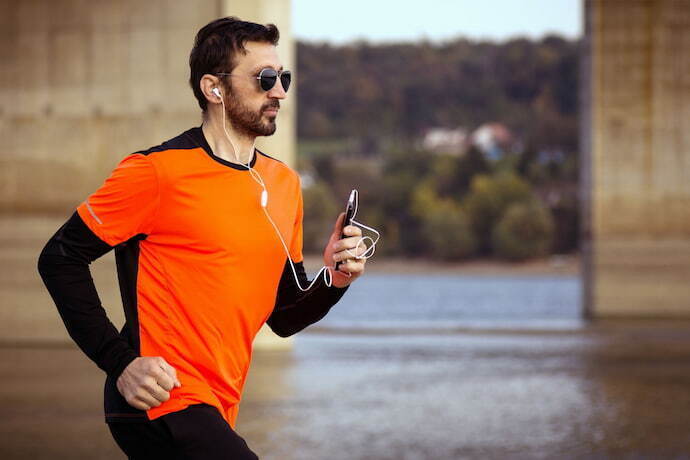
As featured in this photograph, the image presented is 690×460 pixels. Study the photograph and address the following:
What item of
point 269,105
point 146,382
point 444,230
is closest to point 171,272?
point 146,382

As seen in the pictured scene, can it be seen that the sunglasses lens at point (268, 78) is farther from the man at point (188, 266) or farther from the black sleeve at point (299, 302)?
the black sleeve at point (299, 302)

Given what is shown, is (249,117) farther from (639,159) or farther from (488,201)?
(488,201)

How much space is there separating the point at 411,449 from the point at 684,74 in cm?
1563

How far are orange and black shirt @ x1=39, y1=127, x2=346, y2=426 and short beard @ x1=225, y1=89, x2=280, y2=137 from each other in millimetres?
138

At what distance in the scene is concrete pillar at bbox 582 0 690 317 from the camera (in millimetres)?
22469

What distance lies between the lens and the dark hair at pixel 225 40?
3439 millimetres

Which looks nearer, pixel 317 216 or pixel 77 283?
pixel 77 283

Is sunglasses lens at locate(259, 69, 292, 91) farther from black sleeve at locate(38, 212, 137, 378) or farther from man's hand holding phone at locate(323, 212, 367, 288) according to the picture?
black sleeve at locate(38, 212, 137, 378)

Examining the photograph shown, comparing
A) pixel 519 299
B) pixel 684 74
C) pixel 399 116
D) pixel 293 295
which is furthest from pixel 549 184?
pixel 293 295

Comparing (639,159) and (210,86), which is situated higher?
(210,86)

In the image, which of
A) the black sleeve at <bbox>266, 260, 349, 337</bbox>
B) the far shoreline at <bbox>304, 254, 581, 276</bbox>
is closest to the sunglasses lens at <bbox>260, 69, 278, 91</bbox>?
the black sleeve at <bbox>266, 260, 349, 337</bbox>

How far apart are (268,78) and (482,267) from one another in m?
104

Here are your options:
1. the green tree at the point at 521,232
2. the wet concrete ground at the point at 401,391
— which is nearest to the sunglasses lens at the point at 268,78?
the wet concrete ground at the point at 401,391

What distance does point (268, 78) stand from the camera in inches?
135
